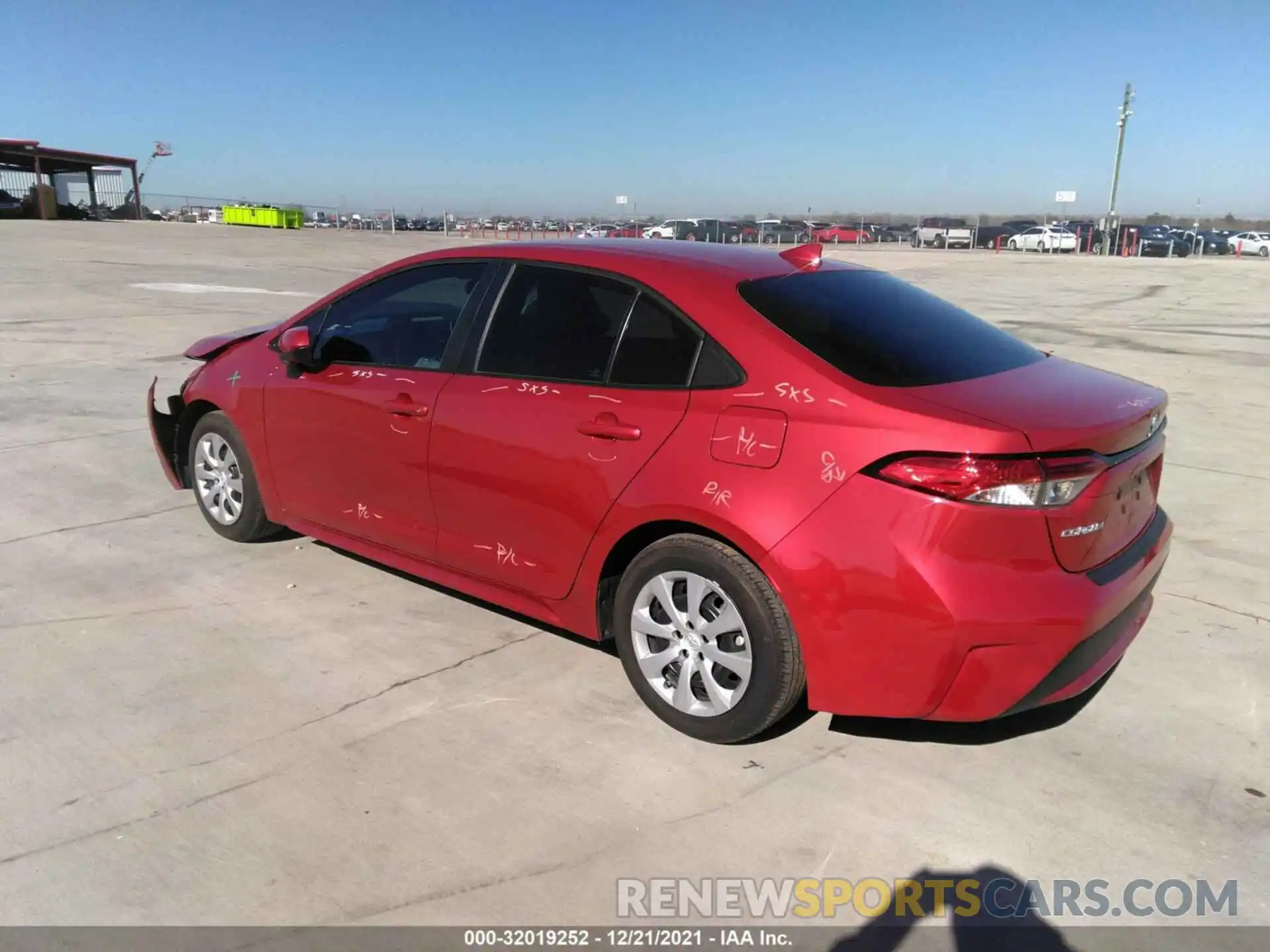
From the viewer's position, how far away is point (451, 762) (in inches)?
130

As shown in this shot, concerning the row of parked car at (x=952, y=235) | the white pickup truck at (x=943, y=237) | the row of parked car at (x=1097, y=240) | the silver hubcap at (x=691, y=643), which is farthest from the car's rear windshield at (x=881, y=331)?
the white pickup truck at (x=943, y=237)

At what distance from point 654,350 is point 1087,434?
1447 millimetres

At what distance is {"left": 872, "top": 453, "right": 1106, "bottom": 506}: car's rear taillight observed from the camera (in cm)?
282

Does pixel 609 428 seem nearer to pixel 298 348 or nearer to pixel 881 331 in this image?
pixel 881 331

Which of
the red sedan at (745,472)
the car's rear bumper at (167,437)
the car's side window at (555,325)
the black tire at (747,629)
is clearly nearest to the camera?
the red sedan at (745,472)

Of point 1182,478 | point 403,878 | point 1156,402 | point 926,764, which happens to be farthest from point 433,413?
point 1182,478

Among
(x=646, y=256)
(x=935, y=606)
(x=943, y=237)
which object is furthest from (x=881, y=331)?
(x=943, y=237)

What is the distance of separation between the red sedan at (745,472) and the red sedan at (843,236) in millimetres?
48388

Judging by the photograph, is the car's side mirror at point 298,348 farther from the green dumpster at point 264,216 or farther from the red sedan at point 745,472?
the green dumpster at point 264,216

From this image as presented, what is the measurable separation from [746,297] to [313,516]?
2.46m

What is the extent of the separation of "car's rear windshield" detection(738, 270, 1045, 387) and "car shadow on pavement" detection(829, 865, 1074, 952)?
4.88 feet

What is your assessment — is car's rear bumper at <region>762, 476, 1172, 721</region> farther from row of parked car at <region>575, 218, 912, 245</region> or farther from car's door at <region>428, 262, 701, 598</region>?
row of parked car at <region>575, 218, 912, 245</region>

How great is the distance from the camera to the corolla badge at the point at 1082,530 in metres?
2.91

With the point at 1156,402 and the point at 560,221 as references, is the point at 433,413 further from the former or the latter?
the point at 560,221
